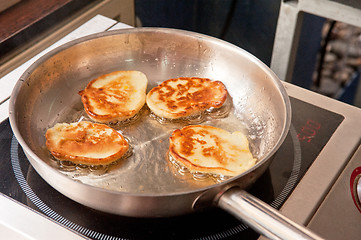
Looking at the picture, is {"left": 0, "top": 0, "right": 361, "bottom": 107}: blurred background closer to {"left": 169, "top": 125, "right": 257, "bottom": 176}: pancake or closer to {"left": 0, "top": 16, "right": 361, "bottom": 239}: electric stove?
{"left": 0, "top": 16, "right": 361, "bottom": 239}: electric stove

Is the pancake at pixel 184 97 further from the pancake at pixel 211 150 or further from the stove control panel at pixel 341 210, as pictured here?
the stove control panel at pixel 341 210

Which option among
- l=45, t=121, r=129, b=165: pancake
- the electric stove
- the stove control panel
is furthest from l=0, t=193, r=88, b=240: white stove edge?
the stove control panel

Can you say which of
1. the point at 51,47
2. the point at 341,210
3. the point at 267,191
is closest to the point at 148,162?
the point at 267,191

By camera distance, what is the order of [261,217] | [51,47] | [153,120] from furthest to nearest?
1. [51,47]
2. [153,120]
3. [261,217]

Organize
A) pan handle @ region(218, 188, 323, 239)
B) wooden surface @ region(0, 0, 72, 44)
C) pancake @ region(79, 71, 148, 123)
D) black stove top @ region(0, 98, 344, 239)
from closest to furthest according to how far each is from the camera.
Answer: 1. pan handle @ region(218, 188, 323, 239)
2. black stove top @ region(0, 98, 344, 239)
3. pancake @ region(79, 71, 148, 123)
4. wooden surface @ region(0, 0, 72, 44)

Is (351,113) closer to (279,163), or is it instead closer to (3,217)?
(279,163)

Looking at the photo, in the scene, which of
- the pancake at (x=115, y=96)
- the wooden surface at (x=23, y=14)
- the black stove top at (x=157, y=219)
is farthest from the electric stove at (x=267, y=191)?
the wooden surface at (x=23, y=14)

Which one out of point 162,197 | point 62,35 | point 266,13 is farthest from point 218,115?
point 266,13

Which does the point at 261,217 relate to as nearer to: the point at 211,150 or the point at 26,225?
the point at 211,150
